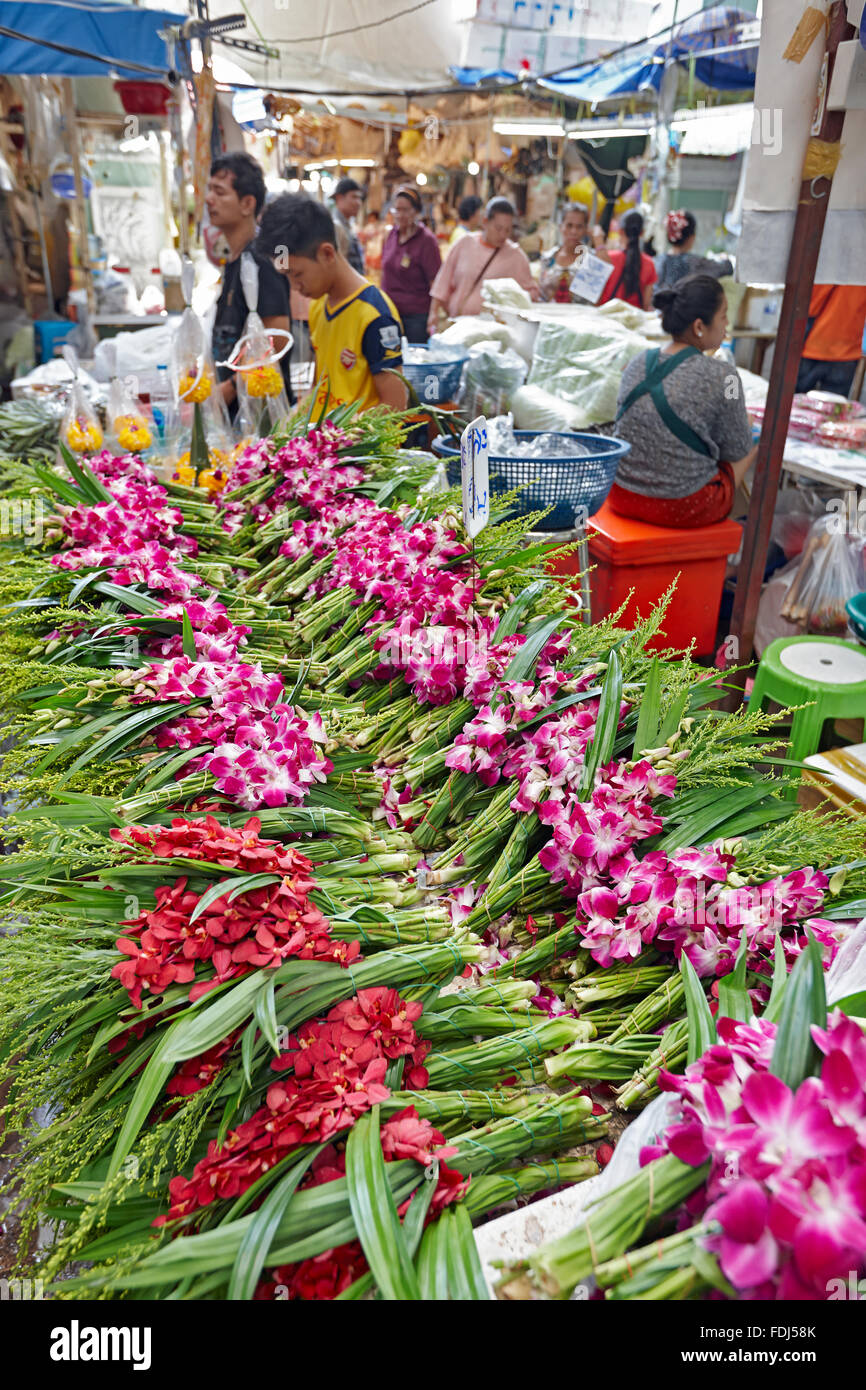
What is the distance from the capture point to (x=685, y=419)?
3746 millimetres

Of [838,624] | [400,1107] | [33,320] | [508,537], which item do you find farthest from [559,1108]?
[33,320]

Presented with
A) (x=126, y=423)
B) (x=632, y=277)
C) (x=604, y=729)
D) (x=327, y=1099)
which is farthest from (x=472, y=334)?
(x=327, y=1099)

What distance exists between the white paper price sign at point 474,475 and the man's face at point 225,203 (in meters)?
2.74

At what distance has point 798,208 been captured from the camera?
9.49 ft

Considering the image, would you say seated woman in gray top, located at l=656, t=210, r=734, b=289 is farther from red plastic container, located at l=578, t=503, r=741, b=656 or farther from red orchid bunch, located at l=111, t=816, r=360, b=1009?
red orchid bunch, located at l=111, t=816, r=360, b=1009

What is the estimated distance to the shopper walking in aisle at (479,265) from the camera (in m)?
6.41

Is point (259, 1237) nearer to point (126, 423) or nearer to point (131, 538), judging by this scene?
point (131, 538)

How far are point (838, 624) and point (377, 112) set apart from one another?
9.01 m

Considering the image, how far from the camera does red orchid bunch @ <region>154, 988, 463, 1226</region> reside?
101 cm

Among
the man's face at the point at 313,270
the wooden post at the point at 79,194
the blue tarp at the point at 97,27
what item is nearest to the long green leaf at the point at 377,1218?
the man's face at the point at 313,270

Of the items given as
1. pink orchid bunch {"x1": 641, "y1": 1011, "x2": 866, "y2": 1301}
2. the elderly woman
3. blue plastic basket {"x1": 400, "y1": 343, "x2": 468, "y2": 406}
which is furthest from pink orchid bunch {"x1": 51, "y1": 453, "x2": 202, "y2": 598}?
the elderly woman

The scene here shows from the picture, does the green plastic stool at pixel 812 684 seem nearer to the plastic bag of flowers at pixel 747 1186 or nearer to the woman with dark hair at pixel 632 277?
the plastic bag of flowers at pixel 747 1186

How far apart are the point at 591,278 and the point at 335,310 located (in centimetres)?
422
